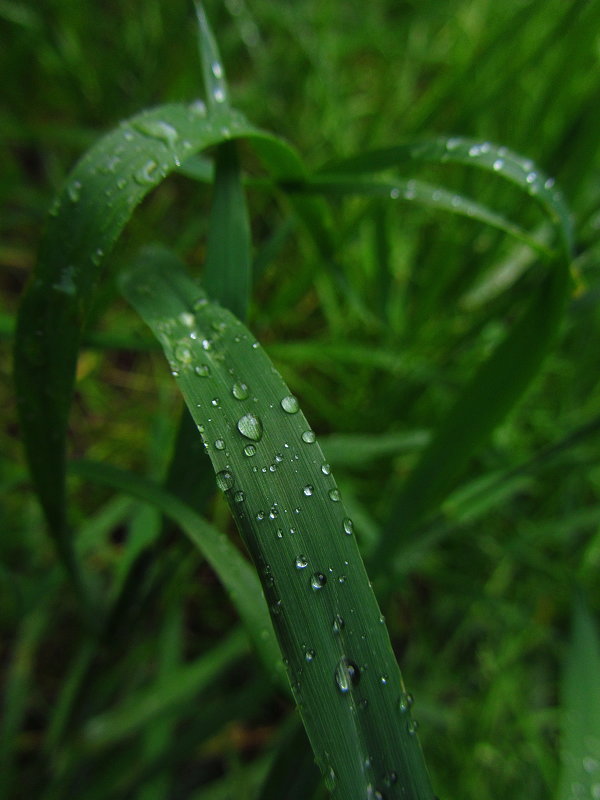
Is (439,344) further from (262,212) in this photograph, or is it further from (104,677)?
(104,677)

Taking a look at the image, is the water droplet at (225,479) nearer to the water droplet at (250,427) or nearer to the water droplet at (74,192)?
the water droplet at (250,427)

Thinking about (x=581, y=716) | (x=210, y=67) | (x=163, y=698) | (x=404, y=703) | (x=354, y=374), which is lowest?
(x=581, y=716)

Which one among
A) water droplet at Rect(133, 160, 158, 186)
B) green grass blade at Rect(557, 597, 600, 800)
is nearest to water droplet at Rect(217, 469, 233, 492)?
water droplet at Rect(133, 160, 158, 186)

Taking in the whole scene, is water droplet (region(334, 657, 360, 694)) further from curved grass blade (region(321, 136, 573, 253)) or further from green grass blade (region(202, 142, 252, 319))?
curved grass blade (region(321, 136, 573, 253))

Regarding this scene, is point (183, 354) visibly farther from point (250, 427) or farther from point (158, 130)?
point (158, 130)

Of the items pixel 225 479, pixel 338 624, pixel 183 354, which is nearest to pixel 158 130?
pixel 183 354

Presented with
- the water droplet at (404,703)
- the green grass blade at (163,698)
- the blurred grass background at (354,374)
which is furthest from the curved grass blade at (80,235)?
the green grass blade at (163,698)

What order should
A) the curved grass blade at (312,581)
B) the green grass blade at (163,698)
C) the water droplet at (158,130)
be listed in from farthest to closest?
1. the green grass blade at (163,698)
2. the water droplet at (158,130)
3. the curved grass blade at (312,581)
